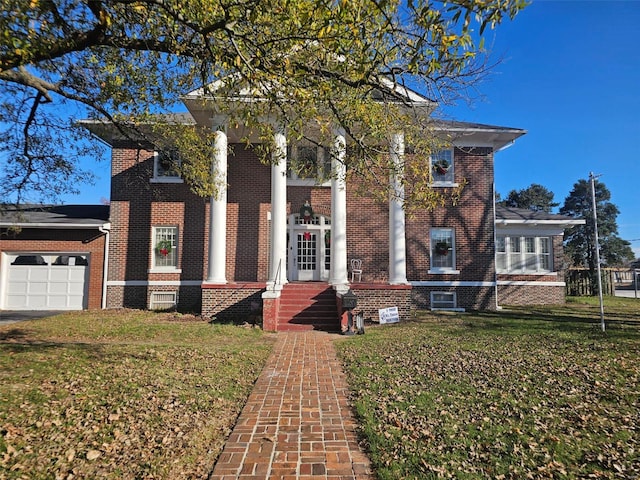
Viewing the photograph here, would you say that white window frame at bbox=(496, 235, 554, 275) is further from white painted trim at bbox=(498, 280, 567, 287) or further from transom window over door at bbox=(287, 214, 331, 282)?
transom window over door at bbox=(287, 214, 331, 282)

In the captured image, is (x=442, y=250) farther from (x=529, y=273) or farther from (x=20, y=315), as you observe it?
(x=20, y=315)

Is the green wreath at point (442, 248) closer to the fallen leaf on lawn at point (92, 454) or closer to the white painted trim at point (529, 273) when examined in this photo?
the white painted trim at point (529, 273)

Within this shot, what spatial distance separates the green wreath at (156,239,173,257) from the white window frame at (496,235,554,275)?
13.8 meters

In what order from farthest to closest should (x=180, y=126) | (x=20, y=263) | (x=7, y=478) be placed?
(x=20, y=263)
(x=180, y=126)
(x=7, y=478)

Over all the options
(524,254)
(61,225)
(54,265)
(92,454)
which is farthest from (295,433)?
(524,254)

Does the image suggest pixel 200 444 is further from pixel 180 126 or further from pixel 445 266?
pixel 445 266

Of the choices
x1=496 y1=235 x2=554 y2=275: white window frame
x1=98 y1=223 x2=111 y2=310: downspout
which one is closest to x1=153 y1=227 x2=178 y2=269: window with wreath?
x1=98 y1=223 x2=111 y2=310: downspout

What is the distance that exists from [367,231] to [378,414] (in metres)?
10.7

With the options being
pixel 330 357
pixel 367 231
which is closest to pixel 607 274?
pixel 367 231

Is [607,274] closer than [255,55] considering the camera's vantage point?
No

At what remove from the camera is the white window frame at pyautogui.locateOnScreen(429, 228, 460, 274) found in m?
15.1

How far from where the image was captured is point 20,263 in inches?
581

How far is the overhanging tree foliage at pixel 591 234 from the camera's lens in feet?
151

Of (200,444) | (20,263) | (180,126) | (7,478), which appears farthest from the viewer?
(20,263)
